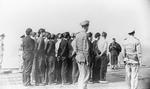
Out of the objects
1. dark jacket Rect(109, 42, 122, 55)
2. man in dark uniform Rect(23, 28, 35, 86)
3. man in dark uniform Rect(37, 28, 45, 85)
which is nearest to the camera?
man in dark uniform Rect(23, 28, 35, 86)

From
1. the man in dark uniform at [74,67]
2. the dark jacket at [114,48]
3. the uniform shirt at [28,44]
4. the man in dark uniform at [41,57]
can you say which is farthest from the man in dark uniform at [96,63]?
the uniform shirt at [28,44]

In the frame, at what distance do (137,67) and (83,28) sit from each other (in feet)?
2.46

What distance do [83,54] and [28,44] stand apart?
554mm

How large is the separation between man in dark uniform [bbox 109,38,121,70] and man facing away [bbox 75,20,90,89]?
36 centimetres

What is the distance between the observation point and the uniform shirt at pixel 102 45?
4.47 m

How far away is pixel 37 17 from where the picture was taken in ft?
13.6

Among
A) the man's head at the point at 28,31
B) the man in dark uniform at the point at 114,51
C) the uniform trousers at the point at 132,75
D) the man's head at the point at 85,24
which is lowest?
the uniform trousers at the point at 132,75

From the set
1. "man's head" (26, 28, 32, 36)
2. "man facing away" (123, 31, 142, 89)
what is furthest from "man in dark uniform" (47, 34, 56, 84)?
"man facing away" (123, 31, 142, 89)

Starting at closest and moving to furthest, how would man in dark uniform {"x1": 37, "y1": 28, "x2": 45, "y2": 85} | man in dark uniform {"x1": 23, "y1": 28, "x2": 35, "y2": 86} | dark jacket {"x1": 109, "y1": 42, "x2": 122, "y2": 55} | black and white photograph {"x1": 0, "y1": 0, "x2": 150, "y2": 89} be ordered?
black and white photograph {"x1": 0, "y1": 0, "x2": 150, "y2": 89}
man in dark uniform {"x1": 23, "y1": 28, "x2": 35, "y2": 86}
man in dark uniform {"x1": 37, "y1": 28, "x2": 45, "y2": 85}
dark jacket {"x1": 109, "y1": 42, "x2": 122, "y2": 55}

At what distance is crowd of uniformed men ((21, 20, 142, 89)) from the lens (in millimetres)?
4246

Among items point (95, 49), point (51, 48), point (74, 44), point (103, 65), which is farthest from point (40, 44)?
point (103, 65)

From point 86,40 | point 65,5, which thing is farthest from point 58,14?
point 86,40

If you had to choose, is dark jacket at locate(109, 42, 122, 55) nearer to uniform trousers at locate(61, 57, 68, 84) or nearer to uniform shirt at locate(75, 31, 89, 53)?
uniform shirt at locate(75, 31, 89, 53)

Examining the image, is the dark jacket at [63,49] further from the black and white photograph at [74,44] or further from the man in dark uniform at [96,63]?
the man in dark uniform at [96,63]
